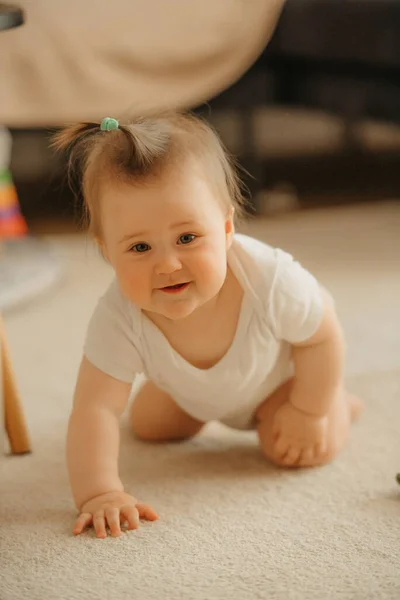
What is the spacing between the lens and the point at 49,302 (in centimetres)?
156

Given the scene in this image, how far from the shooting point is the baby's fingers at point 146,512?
85 centimetres

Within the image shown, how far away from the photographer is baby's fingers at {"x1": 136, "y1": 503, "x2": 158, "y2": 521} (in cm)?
85

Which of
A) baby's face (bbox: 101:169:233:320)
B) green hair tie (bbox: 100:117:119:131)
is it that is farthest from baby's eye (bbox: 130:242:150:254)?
green hair tie (bbox: 100:117:119:131)

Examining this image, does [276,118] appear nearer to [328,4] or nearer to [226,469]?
[328,4]

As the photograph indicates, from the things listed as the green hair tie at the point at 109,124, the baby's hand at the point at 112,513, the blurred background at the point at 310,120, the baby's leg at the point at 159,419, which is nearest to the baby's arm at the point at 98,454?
the baby's hand at the point at 112,513

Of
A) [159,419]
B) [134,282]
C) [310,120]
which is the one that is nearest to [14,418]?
[159,419]

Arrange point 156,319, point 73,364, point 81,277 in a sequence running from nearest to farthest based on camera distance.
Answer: point 156,319 < point 73,364 < point 81,277

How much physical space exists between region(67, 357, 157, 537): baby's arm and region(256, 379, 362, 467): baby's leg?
16 cm

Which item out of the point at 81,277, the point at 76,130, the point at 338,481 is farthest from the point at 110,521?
the point at 81,277

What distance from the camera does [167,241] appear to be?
819 millimetres

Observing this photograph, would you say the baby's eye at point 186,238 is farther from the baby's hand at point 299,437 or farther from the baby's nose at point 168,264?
the baby's hand at point 299,437

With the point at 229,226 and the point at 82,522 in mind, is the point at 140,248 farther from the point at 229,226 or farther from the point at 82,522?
the point at 82,522

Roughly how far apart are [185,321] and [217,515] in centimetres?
19

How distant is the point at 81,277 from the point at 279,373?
31.1 inches
